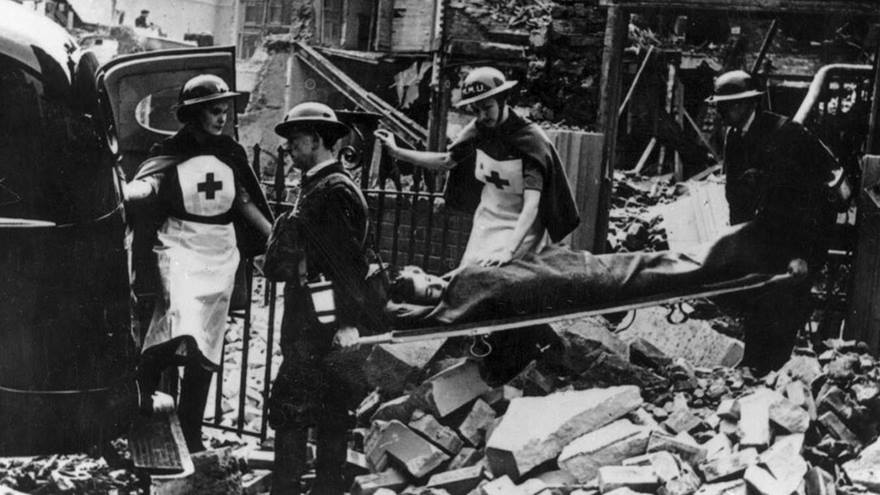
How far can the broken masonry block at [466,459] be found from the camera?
4.34 metres

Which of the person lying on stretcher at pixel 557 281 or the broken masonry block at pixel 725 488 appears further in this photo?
the person lying on stretcher at pixel 557 281

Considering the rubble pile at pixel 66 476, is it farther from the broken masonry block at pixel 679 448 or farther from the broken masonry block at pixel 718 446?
the broken masonry block at pixel 718 446

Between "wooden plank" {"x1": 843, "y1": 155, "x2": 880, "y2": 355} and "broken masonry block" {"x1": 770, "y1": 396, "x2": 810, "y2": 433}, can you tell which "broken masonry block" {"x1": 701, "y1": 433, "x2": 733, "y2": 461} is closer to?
"broken masonry block" {"x1": 770, "y1": 396, "x2": 810, "y2": 433}

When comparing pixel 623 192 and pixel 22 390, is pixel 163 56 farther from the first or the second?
pixel 623 192

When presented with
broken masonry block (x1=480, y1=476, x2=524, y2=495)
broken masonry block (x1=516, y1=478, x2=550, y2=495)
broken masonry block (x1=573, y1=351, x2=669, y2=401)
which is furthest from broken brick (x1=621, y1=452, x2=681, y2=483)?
broken masonry block (x1=573, y1=351, x2=669, y2=401)

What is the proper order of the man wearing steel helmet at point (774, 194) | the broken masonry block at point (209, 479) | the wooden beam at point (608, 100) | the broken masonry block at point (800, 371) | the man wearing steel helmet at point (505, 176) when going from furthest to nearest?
the wooden beam at point (608, 100)
the man wearing steel helmet at point (774, 194)
the man wearing steel helmet at point (505, 176)
the broken masonry block at point (800, 371)
the broken masonry block at point (209, 479)

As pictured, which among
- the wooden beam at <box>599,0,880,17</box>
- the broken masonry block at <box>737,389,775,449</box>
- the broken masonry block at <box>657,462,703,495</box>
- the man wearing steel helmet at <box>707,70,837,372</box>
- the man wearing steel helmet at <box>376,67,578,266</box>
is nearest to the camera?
the broken masonry block at <box>657,462,703,495</box>

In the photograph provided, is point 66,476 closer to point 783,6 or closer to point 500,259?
point 500,259

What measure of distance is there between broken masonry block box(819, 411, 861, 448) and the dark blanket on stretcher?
93 centimetres

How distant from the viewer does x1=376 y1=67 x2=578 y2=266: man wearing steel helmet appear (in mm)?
4574

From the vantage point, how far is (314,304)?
3879 mm

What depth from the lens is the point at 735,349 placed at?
582cm

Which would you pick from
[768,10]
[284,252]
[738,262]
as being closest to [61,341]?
[284,252]

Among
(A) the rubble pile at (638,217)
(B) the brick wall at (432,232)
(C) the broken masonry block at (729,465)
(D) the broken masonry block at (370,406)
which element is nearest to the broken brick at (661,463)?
(C) the broken masonry block at (729,465)
